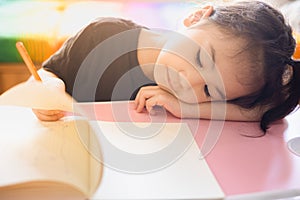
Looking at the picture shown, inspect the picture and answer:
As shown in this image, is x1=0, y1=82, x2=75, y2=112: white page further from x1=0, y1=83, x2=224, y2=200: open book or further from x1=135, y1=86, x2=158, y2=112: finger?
x1=135, y1=86, x2=158, y2=112: finger

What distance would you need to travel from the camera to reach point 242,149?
561 millimetres

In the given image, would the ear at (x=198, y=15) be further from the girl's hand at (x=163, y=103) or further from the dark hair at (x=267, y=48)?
the girl's hand at (x=163, y=103)

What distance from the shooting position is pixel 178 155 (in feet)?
1.74

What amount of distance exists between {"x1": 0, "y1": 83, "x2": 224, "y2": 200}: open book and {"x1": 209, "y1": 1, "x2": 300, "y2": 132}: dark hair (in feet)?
0.52

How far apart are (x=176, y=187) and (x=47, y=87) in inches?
10.3

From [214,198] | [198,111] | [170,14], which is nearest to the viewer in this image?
[214,198]

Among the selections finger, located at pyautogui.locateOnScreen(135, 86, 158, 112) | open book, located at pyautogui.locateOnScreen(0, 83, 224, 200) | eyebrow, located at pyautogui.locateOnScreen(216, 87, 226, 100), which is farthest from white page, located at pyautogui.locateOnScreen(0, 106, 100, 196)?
eyebrow, located at pyautogui.locateOnScreen(216, 87, 226, 100)

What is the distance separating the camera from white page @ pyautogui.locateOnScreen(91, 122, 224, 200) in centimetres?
44

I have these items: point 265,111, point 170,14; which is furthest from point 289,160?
point 170,14

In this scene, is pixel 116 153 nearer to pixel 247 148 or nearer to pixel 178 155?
pixel 178 155

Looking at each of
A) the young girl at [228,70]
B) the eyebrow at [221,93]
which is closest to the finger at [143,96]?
the young girl at [228,70]

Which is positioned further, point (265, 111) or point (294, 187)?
point (265, 111)

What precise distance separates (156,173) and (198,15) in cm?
34

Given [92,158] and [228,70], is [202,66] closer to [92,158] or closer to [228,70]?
[228,70]
